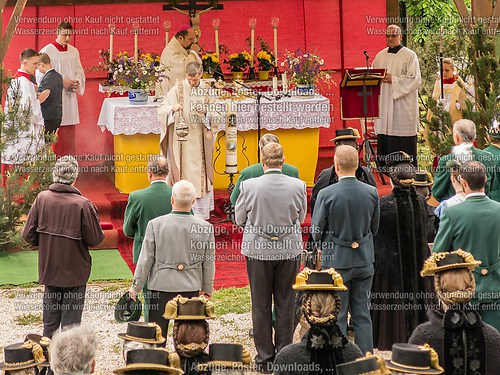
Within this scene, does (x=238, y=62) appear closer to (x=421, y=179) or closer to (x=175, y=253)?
(x=421, y=179)

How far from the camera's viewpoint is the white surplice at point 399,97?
16031 millimetres

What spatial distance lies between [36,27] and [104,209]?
4091 millimetres

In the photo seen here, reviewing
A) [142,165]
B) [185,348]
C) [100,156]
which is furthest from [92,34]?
[185,348]

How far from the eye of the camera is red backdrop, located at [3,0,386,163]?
55.6ft

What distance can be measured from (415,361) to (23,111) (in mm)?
8613

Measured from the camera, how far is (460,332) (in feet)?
20.2

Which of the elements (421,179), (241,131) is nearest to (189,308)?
(421,179)

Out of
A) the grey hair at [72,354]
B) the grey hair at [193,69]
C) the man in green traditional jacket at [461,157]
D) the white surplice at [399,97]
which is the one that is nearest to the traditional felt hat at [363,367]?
the grey hair at [72,354]

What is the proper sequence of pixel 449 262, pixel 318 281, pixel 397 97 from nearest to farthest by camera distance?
pixel 318 281, pixel 449 262, pixel 397 97

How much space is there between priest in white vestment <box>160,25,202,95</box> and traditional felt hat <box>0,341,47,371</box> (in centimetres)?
979

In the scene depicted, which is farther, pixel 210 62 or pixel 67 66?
pixel 67 66

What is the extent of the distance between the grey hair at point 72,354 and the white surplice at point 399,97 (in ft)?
36.9

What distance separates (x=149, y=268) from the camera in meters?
8.74

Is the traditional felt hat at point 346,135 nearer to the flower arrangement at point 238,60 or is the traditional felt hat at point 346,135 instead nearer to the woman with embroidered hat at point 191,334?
the woman with embroidered hat at point 191,334
